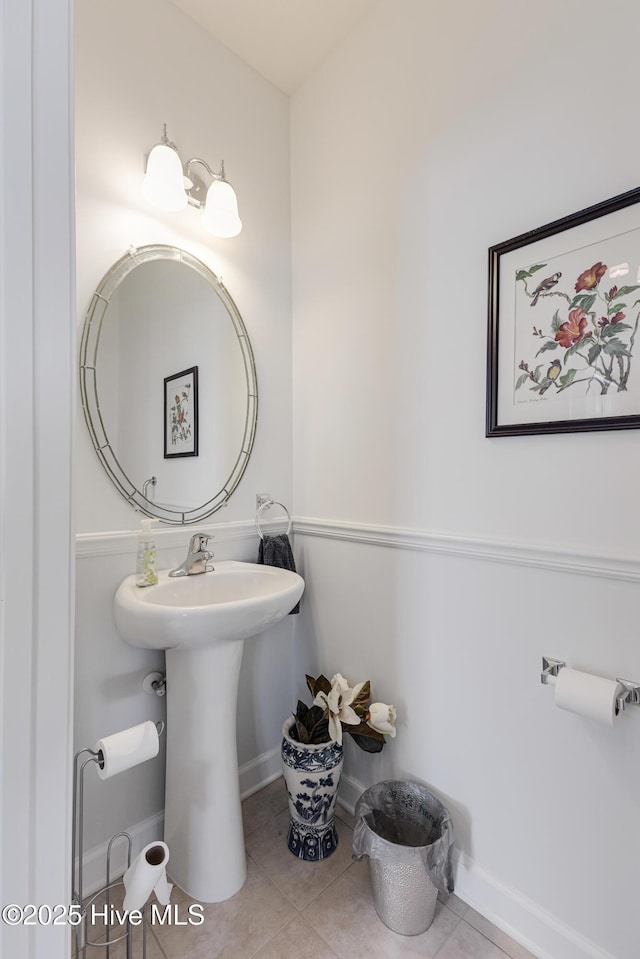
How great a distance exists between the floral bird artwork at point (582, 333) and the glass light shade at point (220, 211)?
933 mm

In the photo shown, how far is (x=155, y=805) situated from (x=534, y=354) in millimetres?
1751

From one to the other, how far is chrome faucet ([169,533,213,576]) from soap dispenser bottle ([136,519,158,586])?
0.07m

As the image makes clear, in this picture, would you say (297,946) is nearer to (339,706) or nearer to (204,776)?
(204,776)

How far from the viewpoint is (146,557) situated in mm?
1300

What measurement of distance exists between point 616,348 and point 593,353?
4cm

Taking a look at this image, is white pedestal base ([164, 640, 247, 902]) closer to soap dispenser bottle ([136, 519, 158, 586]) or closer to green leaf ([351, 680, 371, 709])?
soap dispenser bottle ([136, 519, 158, 586])

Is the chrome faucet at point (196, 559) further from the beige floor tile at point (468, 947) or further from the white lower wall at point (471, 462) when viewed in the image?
the beige floor tile at point (468, 947)

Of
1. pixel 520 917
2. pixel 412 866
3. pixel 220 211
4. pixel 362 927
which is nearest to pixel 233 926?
pixel 362 927

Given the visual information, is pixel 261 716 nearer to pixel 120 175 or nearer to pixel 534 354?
pixel 534 354

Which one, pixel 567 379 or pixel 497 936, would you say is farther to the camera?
pixel 497 936

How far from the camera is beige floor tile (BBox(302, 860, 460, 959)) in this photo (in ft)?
3.58

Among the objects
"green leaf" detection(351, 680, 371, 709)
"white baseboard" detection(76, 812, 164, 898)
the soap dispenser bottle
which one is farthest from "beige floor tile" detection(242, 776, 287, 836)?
the soap dispenser bottle

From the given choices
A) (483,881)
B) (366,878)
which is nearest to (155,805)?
(366,878)

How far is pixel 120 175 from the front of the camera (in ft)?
4.19
